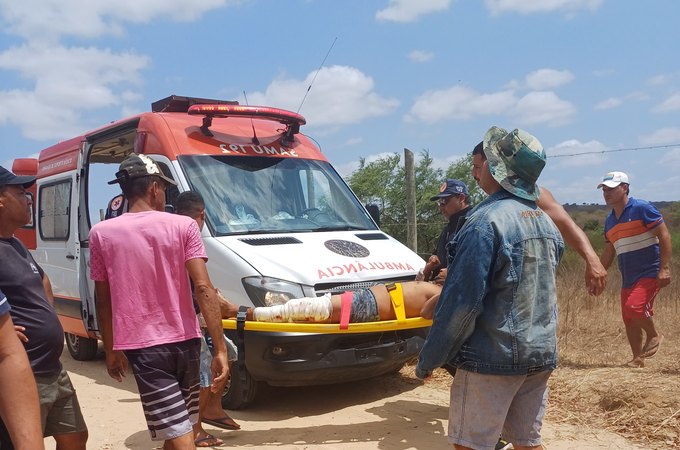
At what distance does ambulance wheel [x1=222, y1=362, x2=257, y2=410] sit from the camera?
555 cm

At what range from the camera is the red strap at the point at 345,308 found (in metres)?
4.93

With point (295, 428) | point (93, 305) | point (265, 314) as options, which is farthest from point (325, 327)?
point (93, 305)

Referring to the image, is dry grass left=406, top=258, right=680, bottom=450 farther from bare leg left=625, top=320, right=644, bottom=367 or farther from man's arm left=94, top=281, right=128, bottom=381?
man's arm left=94, top=281, right=128, bottom=381

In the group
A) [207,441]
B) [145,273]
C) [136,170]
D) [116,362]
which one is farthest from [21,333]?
[207,441]

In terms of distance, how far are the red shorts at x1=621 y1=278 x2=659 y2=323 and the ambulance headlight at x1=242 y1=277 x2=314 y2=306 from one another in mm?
3365

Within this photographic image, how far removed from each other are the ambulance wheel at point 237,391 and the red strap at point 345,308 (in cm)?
108

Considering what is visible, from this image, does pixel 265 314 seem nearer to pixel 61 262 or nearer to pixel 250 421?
pixel 250 421

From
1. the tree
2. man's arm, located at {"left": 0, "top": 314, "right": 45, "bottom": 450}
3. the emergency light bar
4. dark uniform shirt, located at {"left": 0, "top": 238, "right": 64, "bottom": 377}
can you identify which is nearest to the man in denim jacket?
man's arm, located at {"left": 0, "top": 314, "right": 45, "bottom": 450}

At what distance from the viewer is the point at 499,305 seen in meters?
2.84

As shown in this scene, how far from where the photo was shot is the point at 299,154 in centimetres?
686

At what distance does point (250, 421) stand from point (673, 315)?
667cm

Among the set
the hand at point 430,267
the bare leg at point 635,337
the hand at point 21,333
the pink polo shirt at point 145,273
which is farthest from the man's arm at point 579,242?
the hand at point 21,333

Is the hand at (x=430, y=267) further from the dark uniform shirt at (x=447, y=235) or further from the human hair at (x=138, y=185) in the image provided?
the human hair at (x=138, y=185)

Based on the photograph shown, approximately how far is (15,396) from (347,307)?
2.97m
